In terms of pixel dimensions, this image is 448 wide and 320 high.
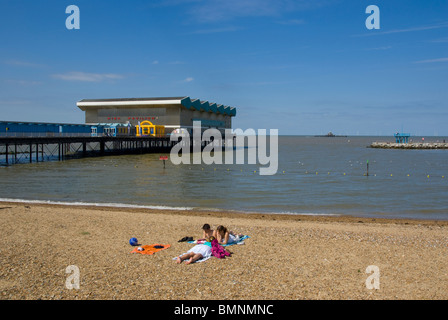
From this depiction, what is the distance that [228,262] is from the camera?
8.77 m

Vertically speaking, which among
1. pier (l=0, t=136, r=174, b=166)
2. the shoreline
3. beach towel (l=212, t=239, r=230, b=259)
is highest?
pier (l=0, t=136, r=174, b=166)

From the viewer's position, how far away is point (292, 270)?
8.20 metres

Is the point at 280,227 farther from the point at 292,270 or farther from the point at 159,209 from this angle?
the point at 159,209

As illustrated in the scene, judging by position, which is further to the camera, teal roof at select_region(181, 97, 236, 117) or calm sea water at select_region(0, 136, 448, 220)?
teal roof at select_region(181, 97, 236, 117)

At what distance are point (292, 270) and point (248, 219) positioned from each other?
23.7ft

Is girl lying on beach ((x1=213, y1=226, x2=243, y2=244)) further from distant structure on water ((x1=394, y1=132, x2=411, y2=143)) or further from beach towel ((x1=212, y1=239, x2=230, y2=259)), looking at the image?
distant structure on water ((x1=394, y1=132, x2=411, y2=143))

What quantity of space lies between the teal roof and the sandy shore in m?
50.3

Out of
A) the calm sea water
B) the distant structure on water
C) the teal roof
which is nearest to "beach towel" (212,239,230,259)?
the calm sea water

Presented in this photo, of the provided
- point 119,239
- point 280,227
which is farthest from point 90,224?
point 280,227

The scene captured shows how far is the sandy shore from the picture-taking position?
7008 millimetres

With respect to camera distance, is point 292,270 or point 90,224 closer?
point 292,270

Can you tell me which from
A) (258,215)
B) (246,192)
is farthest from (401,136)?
(258,215)

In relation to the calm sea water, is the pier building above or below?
above
